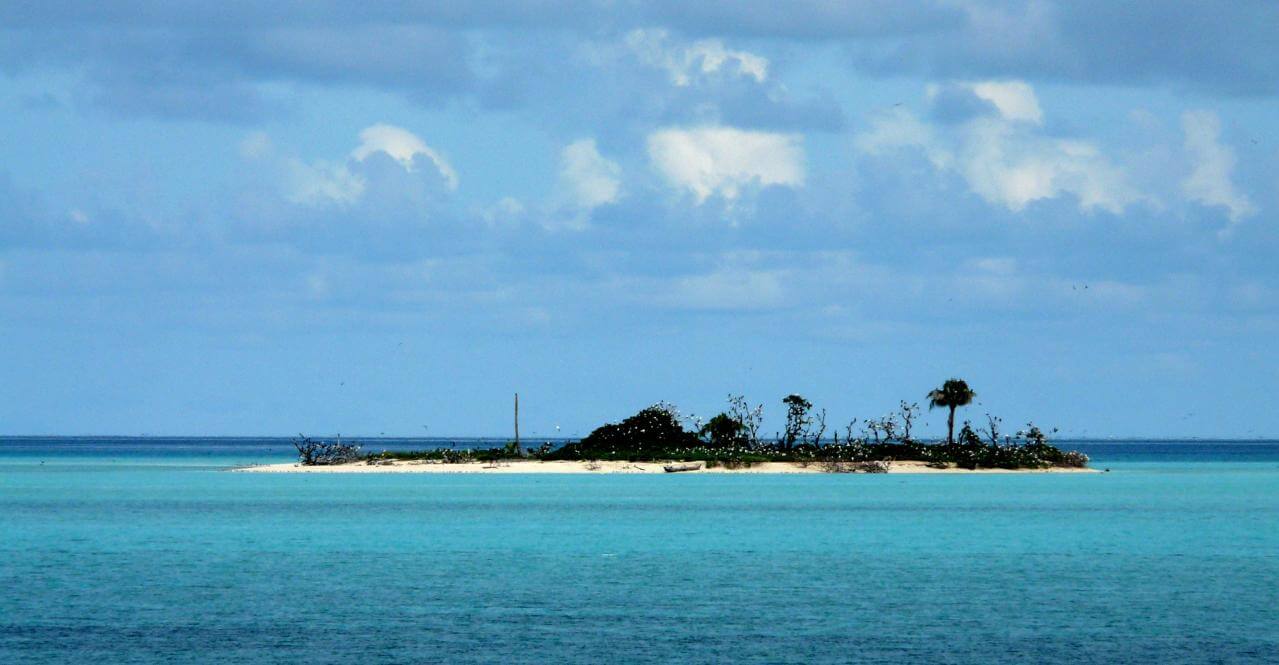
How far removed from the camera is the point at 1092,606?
4494cm

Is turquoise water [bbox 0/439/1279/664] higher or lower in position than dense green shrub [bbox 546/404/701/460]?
lower

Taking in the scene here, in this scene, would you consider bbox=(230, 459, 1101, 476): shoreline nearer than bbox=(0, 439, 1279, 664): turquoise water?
No

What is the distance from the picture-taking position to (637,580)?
5131cm

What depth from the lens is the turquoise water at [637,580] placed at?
37906 millimetres

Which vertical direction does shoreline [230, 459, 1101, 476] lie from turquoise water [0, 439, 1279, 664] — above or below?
above

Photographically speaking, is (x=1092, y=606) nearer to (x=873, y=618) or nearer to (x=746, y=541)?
(x=873, y=618)

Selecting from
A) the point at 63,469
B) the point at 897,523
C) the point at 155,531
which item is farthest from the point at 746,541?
the point at 63,469

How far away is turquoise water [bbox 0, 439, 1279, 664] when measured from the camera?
37906 millimetres

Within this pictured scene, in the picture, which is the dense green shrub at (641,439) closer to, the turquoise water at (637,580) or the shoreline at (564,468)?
the shoreline at (564,468)

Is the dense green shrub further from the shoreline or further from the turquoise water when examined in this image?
the turquoise water

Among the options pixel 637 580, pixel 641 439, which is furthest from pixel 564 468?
pixel 637 580

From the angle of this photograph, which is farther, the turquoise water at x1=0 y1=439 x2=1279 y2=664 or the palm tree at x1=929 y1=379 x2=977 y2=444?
the palm tree at x1=929 y1=379 x2=977 y2=444

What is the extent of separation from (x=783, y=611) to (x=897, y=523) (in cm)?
3558

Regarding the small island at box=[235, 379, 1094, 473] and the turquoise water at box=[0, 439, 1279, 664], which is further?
the small island at box=[235, 379, 1094, 473]
